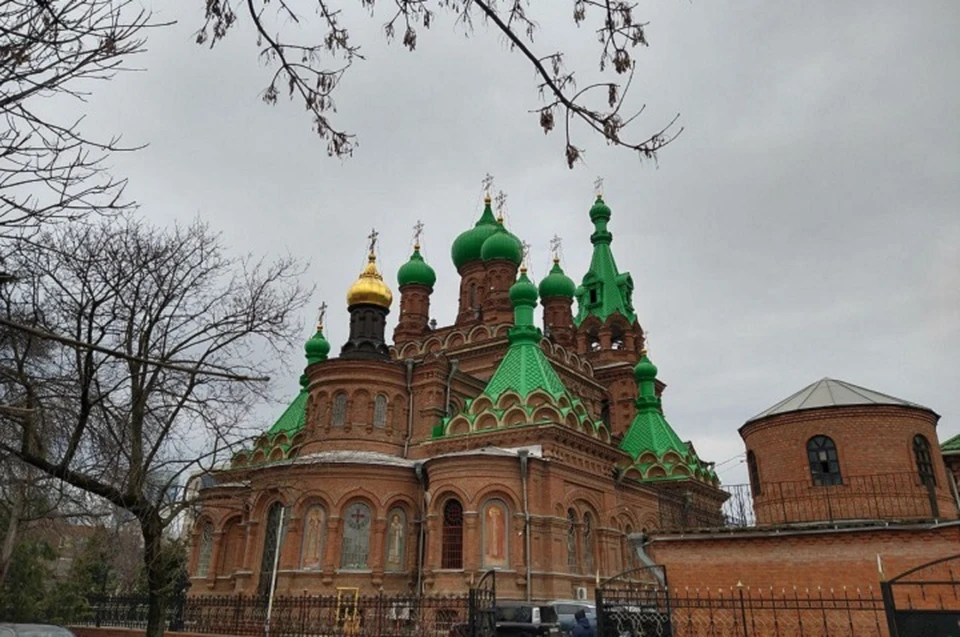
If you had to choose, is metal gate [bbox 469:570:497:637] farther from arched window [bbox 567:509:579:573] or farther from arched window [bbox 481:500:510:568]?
arched window [bbox 567:509:579:573]

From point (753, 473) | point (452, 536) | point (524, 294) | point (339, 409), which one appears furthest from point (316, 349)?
point (753, 473)

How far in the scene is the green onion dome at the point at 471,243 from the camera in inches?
1180

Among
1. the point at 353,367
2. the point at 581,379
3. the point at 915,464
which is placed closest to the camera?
the point at 915,464

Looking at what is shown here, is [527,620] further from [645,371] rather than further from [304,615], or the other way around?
[645,371]

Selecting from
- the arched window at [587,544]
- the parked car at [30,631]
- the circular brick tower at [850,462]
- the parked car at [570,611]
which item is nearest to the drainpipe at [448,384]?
the arched window at [587,544]

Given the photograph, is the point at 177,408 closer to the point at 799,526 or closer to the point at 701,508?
the point at 799,526

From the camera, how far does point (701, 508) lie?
24.7m

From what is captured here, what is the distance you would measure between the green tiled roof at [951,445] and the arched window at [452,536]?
12.1m

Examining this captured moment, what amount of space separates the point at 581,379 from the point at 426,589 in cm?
1192

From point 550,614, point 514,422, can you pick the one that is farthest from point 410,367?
point 550,614

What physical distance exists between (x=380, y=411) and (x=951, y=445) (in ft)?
50.7

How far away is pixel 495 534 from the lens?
1783 centimetres

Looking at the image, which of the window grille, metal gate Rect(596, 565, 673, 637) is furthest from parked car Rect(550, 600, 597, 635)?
metal gate Rect(596, 565, 673, 637)

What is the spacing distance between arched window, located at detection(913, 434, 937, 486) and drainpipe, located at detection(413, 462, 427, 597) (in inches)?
471
